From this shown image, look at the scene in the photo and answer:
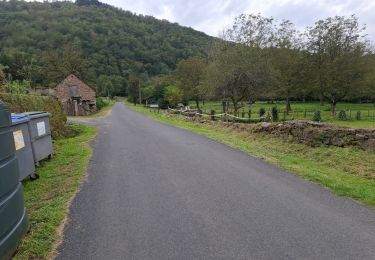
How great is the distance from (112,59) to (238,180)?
9799cm

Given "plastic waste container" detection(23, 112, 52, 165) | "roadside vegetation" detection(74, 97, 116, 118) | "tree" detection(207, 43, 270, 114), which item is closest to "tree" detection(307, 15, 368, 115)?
"tree" detection(207, 43, 270, 114)

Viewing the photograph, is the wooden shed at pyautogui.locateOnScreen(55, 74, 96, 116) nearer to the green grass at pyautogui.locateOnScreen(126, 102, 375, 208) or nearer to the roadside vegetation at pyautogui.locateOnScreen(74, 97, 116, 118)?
the roadside vegetation at pyautogui.locateOnScreen(74, 97, 116, 118)

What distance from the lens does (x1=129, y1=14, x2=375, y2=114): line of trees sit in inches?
1275

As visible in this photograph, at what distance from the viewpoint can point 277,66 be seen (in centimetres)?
4612

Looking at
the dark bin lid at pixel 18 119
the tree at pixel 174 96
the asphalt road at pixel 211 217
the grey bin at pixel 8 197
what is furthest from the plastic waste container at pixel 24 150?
the tree at pixel 174 96

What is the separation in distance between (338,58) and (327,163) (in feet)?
121

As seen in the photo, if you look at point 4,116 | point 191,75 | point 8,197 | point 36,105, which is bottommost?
point 8,197

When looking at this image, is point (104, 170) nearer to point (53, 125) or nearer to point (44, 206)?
point (44, 206)

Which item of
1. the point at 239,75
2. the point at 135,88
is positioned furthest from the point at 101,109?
the point at 239,75

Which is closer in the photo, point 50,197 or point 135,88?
point 50,197

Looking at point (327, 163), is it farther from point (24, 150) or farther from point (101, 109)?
point (101, 109)

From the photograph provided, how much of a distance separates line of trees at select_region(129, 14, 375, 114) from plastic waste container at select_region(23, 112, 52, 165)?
23320 millimetres

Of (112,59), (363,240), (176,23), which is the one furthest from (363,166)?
(176,23)

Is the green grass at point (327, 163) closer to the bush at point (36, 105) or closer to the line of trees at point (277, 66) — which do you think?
the bush at point (36, 105)
